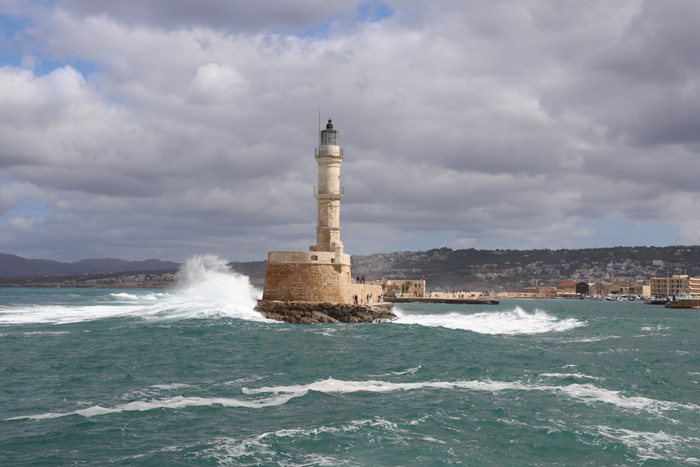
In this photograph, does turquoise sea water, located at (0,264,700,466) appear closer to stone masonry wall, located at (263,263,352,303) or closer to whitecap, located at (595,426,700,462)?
whitecap, located at (595,426,700,462)

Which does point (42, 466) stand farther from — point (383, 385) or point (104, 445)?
point (383, 385)

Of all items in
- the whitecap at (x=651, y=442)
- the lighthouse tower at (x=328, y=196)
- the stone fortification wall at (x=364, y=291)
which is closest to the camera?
the whitecap at (x=651, y=442)

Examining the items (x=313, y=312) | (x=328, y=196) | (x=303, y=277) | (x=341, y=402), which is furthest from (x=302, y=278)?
(x=341, y=402)

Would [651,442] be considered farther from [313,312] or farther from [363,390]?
[313,312]

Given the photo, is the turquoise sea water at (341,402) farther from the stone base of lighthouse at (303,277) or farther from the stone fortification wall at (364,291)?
the stone fortification wall at (364,291)

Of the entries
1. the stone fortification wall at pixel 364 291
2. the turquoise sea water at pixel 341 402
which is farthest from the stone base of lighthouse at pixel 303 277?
the turquoise sea water at pixel 341 402

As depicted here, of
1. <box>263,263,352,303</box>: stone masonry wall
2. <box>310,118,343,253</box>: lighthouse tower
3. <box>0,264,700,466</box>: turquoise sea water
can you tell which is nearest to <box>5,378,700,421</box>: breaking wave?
<box>0,264,700,466</box>: turquoise sea water

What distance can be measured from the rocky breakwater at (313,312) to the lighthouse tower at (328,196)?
408 cm

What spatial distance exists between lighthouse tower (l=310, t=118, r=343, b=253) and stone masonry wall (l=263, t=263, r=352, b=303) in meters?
2.78

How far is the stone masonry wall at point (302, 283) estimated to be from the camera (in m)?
31.9

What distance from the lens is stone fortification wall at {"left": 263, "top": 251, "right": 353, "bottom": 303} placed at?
105 feet

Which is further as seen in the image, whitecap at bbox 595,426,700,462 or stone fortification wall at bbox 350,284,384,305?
stone fortification wall at bbox 350,284,384,305

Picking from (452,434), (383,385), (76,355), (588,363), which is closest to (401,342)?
(588,363)

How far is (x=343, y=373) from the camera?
52.5 ft
